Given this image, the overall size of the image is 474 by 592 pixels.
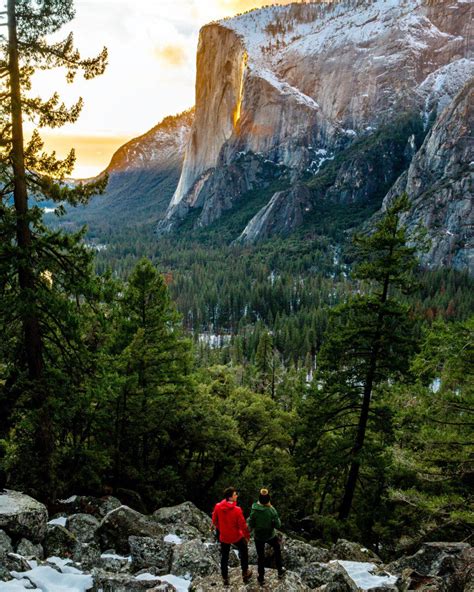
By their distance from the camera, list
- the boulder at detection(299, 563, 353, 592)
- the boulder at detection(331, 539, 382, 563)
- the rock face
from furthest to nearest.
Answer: the rock face, the boulder at detection(331, 539, 382, 563), the boulder at detection(299, 563, 353, 592)

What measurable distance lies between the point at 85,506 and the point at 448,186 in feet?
549

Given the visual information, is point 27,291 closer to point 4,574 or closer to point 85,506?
point 4,574

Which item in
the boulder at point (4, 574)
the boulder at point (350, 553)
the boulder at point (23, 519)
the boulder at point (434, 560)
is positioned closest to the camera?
the boulder at point (4, 574)

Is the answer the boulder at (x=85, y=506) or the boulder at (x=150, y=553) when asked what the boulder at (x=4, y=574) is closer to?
the boulder at (x=150, y=553)

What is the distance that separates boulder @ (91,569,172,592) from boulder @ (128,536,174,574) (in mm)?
1182

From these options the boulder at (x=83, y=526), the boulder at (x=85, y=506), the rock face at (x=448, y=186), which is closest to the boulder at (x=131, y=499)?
the boulder at (x=85, y=506)

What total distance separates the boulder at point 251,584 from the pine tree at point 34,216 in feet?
16.3

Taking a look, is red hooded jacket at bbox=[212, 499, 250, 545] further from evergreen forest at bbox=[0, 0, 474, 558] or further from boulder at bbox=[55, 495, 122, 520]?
boulder at bbox=[55, 495, 122, 520]

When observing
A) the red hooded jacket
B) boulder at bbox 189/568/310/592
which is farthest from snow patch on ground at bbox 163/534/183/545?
the red hooded jacket

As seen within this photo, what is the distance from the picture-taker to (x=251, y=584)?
8.41 metres

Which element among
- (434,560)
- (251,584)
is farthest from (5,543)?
(434,560)

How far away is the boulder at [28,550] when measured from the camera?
878cm

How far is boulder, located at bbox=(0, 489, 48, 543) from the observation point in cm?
908

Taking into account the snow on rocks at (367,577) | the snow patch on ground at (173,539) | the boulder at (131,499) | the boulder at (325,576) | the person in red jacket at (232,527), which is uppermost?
the person in red jacket at (232,527)
